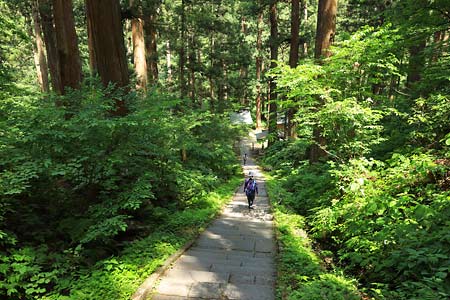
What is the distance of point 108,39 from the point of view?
7.62m

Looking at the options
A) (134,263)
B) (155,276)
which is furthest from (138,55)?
(155,276)

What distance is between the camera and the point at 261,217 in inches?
398

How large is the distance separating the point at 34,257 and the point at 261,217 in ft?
22.6

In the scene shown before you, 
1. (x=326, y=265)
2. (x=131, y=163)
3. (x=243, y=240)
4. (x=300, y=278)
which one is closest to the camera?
(x=300, y=278)

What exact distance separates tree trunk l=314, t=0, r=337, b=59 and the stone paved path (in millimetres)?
6294

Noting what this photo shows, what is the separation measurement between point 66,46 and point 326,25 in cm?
869

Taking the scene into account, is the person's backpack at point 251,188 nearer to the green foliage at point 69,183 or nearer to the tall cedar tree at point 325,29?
the tall cedar tree at point 325,29

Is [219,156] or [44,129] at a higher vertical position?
[44,129]

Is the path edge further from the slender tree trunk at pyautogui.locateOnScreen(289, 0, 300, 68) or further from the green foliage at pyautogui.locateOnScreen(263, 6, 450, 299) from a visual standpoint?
the slender tree trunk at pyautogui.locateOnScreen(289, 0, 300, 68)

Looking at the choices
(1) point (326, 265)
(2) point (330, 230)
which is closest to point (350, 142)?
(2) point (330, 230)

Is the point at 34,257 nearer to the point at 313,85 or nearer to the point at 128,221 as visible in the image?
the point at 128,221

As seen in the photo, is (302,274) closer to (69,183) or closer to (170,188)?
(170,188)

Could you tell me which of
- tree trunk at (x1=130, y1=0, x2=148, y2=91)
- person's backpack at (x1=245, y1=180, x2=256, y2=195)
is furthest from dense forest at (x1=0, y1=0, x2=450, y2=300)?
tree trunk at (x1=130, y1=0, x2=148, y2=91)

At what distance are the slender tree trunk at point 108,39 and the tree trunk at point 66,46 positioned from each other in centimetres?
245
